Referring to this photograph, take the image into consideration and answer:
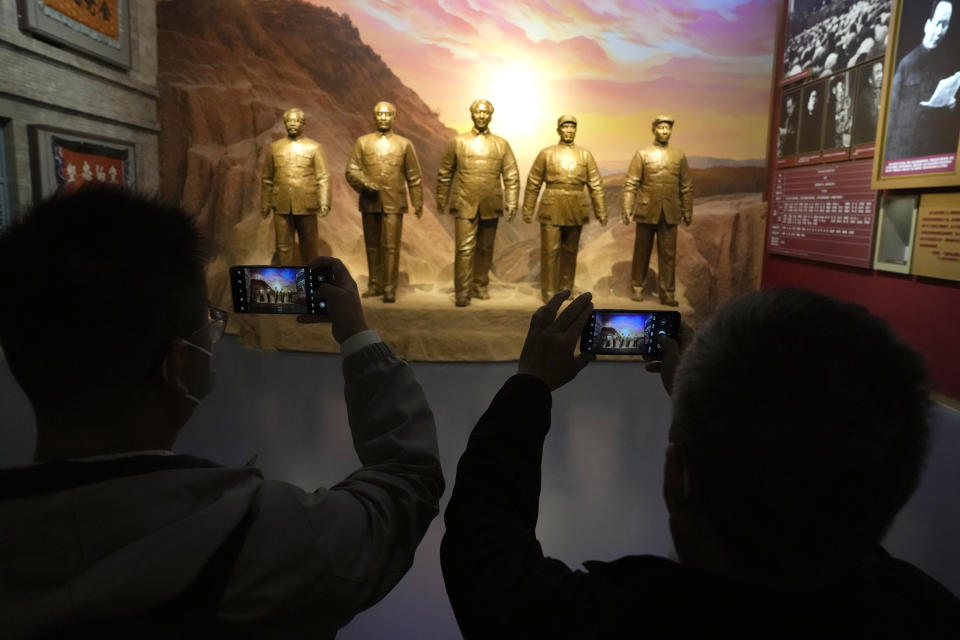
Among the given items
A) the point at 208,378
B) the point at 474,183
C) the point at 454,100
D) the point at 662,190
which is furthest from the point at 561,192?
the point at 208,378

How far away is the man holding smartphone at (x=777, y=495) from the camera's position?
2.16ft

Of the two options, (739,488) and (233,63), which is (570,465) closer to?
(739,488)

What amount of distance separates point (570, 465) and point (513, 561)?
2522mm

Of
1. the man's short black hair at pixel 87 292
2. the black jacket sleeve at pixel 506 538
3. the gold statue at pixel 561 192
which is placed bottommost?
the black jacket sleeve at pixel 506 538

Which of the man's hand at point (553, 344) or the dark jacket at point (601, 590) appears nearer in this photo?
the dark jacket at point (601, 590)

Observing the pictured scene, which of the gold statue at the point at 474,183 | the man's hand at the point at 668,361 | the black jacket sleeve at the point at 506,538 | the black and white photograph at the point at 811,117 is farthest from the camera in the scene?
the gold statue at the point at 474,183

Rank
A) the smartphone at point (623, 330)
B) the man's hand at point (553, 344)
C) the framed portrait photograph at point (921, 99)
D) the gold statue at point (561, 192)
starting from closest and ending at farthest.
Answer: the man's hand at point (553, 344) → the smartphone at point (623, 330) → the framed portrait photograph at point (921, 99) → the gold statue at point (561, 192)

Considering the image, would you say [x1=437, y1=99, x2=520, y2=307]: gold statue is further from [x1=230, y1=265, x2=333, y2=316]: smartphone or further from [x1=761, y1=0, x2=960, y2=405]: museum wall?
[x1=230, y1=265, x2=333, y2=316]: smartphone

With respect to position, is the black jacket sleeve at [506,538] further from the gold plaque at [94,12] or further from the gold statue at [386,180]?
the gold plaque at [94,12]

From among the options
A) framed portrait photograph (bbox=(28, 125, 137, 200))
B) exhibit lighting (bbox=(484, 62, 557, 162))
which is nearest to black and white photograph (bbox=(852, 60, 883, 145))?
exhibit lighting (bbox=(484, 62, 557, 162))

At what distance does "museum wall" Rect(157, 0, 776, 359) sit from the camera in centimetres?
780

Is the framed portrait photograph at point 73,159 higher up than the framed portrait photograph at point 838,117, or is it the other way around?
the framed portrait photograph at point 838,117

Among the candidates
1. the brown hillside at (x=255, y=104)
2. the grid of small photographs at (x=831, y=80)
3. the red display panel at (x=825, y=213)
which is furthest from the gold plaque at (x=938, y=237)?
the brown hillside at (x=255, y=104)

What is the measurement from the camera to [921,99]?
448cm
